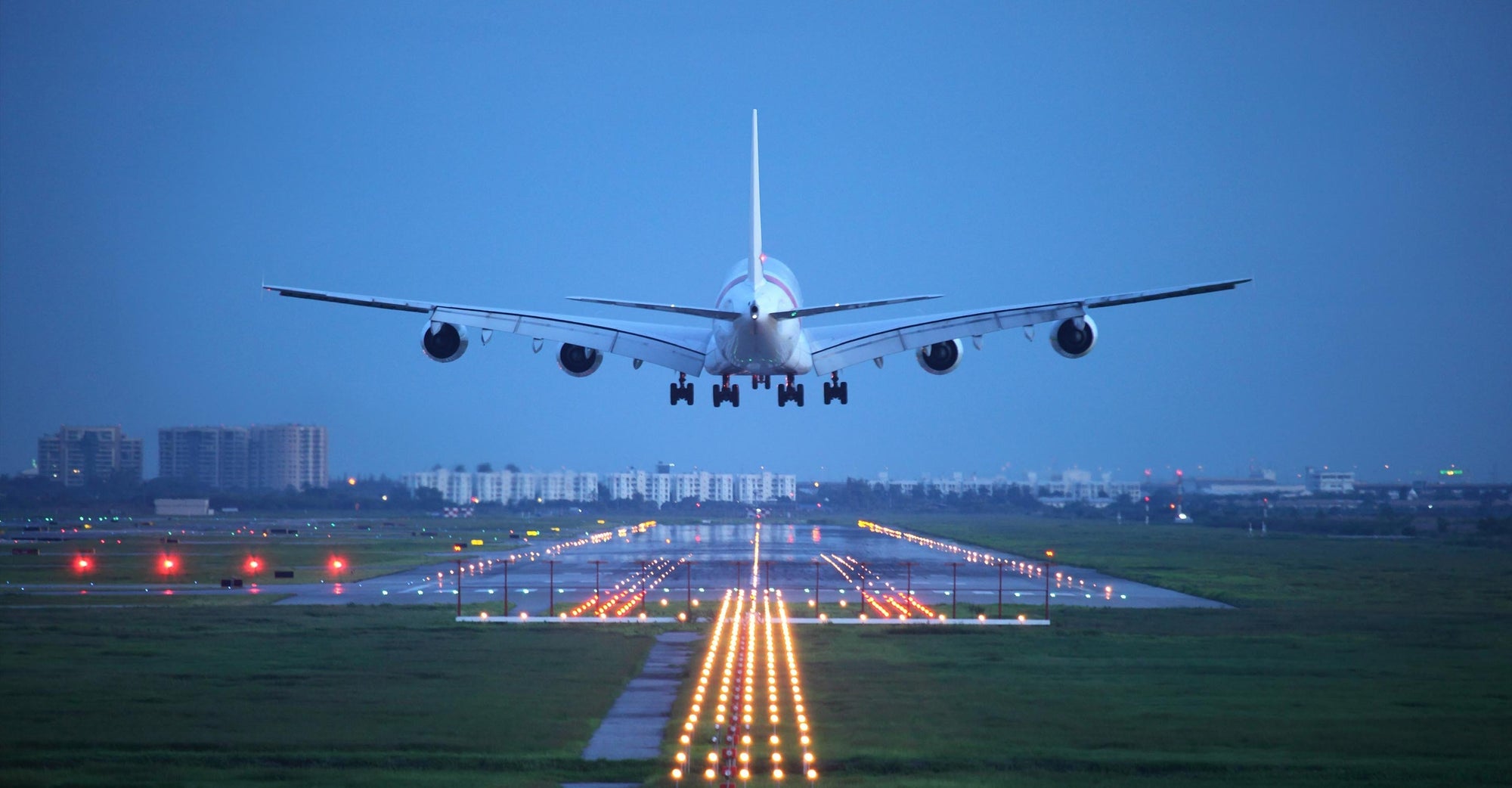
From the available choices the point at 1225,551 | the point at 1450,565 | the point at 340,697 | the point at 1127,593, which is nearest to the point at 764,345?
the point at 340,697

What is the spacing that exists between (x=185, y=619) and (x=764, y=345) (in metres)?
27.3

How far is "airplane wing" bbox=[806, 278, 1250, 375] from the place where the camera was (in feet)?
128

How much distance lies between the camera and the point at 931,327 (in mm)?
42031

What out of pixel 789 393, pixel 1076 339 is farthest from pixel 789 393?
pixel 1076 339

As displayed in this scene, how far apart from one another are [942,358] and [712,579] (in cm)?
3158

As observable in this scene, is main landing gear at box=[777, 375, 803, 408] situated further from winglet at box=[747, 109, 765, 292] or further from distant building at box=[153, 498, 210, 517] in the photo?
distant building at box=[153, 498, 210, 517]

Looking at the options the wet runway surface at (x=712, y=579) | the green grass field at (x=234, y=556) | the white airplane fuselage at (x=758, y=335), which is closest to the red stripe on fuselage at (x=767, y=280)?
the white airplane fuselage at (x=758, y=335)

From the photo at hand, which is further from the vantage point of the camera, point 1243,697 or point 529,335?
point 529,335

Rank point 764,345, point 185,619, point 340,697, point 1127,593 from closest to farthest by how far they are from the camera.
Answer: point 340,697, point 764,345, point 185,619, point 1127,593

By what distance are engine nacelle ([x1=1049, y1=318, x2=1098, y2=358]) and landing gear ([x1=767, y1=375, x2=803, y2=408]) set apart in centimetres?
816

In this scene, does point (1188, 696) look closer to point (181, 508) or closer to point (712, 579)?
point (712, 579)

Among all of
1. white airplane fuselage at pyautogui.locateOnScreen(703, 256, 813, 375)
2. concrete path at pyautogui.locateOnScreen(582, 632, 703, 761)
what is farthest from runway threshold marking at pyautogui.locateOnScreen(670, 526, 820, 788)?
white airplane fuselage at pyautogui.locateOnScreen(703, 256, 813, 375)

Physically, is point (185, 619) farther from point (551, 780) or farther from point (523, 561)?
point (523, 561)

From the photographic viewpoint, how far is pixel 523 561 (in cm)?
9338
